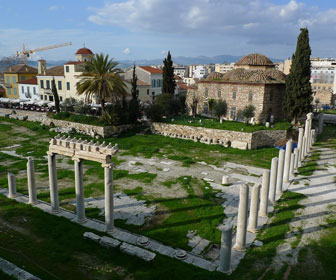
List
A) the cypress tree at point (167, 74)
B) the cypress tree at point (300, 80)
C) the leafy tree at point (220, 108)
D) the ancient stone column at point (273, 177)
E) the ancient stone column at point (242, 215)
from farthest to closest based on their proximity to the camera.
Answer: the cypress tree at point (167, 74) < the leafy tree at point (220, 108) < the cypress tree at point (300, 80) < the ancient stone column at point (273, 177) < the ancient stone column at point (242, 215)

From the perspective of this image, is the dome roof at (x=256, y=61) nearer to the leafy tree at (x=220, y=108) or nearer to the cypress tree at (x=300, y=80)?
the cypress tree at (x=300, y=80)

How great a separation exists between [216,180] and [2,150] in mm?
22777

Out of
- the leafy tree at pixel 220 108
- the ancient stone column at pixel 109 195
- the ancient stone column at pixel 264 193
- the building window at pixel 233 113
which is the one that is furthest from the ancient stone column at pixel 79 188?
the building window at pixel 233 113

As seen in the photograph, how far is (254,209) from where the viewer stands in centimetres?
Result: 1534

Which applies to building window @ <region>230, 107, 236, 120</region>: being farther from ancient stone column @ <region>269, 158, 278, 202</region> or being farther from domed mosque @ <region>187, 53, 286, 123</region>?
ancient stone column @ <region>269, 158, 278, 202</region>

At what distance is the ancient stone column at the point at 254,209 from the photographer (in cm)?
1503

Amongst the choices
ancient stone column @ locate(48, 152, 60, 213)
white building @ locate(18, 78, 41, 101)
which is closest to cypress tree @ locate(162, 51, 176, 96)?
white building @ locate(18, 78, 41, 101)

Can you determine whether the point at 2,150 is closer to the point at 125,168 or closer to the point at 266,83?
the point at 125,168

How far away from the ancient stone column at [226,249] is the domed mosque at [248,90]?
30741 millimetres

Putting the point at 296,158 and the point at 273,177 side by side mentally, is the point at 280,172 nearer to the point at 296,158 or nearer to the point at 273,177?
the point at 273,177

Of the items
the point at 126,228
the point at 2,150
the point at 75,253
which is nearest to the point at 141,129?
the point at 2,150

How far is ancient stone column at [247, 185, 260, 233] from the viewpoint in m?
15.0

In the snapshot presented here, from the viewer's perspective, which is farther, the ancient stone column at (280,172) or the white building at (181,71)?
the white building at (181,71)

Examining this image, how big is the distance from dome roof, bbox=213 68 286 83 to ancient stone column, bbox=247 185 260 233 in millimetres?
28424
